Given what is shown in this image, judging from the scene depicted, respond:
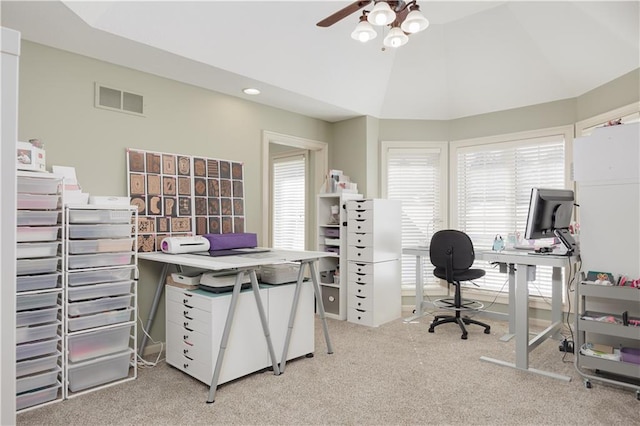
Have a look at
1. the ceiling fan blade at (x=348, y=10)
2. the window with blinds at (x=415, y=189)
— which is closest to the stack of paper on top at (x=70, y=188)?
the ceiling fan blade at (x=348, y=10)

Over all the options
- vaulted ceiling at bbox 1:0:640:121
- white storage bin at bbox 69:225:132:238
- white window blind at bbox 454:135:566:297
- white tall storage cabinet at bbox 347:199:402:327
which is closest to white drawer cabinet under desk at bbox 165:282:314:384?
white storage bin at bbox 69:225:132:238

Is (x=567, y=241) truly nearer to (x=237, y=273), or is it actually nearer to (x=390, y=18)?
(x=390, y=18)

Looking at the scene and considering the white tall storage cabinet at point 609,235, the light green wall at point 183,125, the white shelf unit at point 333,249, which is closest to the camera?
the white tall storage cabinet at point 609,235

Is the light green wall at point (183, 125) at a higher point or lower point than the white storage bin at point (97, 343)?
higher

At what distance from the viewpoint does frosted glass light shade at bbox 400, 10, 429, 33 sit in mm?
2416

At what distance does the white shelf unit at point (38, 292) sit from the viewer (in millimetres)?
2365

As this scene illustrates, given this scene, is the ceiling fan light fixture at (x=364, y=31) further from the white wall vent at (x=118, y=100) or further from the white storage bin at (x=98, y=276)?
the white storage bin at (x=98, y=276)

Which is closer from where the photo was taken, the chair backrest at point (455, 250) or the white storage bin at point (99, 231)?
the white storage bin at point (99, 231)

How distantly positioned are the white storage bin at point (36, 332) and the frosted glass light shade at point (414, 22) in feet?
9.33

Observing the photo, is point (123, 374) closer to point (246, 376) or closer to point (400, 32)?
point (246, 376)

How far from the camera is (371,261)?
4203mm

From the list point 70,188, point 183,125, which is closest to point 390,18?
point 183,125

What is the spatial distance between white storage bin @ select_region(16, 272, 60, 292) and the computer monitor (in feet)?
10.5

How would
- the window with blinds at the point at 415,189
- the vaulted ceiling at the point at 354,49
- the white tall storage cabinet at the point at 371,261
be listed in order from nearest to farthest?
the vaulted ceiling at the point at 354,49 → the white tall storage cabinet at the point at 371,261 → the window with blinds at the point at 415,189
